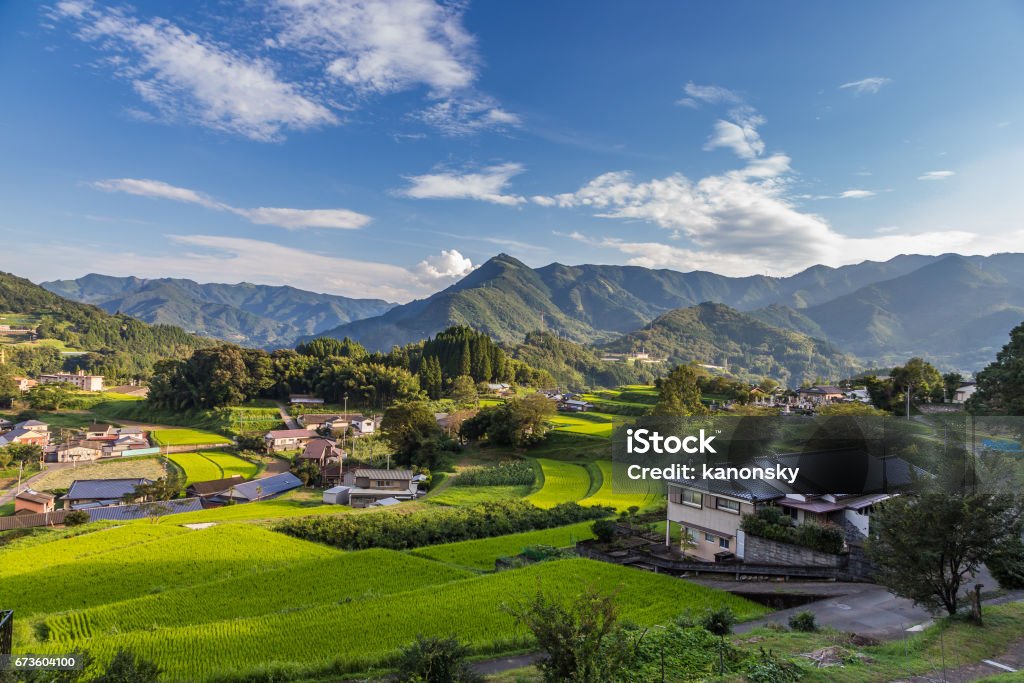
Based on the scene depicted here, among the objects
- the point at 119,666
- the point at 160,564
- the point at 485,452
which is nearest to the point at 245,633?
the point at 119,666

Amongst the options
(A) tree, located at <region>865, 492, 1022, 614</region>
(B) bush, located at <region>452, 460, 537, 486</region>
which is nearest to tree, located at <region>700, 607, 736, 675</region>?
(A) tree, located at <region>865, 492, 1022, 614</region>

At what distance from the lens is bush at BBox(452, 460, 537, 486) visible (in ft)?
115

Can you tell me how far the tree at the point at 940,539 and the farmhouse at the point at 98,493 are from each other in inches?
1521

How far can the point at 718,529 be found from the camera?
1658cm

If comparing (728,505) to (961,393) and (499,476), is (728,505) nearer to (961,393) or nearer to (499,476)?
(499,476)

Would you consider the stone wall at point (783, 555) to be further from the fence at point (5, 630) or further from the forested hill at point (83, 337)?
the forested hill at point (83, 337)

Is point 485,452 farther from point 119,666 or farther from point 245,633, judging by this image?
point 119,666

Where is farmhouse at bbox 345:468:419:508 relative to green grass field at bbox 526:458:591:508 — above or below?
below

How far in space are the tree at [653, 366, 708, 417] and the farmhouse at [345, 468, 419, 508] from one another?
714 inches

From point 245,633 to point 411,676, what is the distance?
256 inches

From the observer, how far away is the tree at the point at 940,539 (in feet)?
31.3

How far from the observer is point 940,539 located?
Result: 964 centimetres

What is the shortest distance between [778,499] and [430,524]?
12.9 meters

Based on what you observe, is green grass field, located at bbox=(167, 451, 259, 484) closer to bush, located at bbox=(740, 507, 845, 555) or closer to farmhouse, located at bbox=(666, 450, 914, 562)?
farmhouse, located at bbox=(666, 450, 914, 562)
